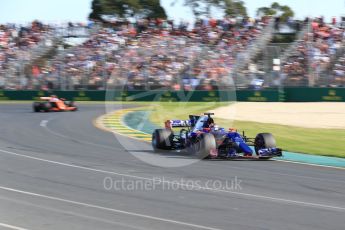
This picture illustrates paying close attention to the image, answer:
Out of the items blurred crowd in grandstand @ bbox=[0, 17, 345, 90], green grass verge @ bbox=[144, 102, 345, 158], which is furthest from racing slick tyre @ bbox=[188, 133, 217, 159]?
blurred crowd in grandstand @ bbox=[0, 17, 345, 90]

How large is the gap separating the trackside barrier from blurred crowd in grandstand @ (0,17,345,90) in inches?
16.9

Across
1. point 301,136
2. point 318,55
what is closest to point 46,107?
point 301,136

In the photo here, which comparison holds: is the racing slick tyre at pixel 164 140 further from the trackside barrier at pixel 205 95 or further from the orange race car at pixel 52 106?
the trackside barrier at pixel 205 95

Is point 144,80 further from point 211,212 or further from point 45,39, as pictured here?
point 211,212

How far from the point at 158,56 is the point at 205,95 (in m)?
3.72

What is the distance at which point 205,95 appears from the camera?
38.2 m

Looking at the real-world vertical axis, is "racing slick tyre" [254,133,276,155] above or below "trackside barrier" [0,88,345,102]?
above

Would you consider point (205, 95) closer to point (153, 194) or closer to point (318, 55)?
point (318, 55)

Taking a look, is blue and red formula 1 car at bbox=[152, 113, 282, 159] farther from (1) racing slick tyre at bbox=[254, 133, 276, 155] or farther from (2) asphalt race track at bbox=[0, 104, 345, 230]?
(2) asphalt race track at bbox=[0, 104, 345, 230]

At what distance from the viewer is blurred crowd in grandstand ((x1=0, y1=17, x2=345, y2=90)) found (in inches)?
1435

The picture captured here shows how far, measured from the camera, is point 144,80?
37719 millimetres

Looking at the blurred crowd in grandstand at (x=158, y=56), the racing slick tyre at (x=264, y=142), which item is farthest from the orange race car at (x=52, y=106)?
the racing slick tyre at (x=264, y=142)

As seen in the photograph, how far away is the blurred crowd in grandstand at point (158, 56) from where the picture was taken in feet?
120

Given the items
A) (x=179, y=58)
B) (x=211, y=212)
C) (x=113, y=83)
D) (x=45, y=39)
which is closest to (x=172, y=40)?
(x=179, y=58)
